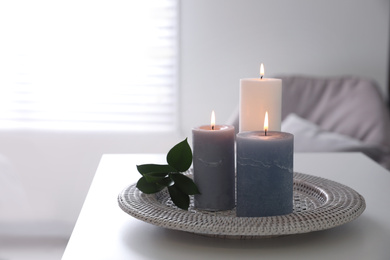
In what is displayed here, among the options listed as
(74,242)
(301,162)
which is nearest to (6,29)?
(301,162)

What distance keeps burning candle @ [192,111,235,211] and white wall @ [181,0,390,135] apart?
83.1 inches

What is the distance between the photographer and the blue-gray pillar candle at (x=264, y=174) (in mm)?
822

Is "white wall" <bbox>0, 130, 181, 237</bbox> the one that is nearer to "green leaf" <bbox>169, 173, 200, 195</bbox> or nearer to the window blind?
the window blind

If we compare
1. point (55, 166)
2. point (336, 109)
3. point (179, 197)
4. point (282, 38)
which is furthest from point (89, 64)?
point (179, 197)

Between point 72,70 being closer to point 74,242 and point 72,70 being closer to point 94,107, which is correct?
point 94,107

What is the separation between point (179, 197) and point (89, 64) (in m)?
2.28

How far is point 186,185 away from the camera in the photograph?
0.89 m

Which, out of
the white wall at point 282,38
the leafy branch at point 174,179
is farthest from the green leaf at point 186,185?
the white wall at point 282,38

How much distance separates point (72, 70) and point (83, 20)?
0.88 ft

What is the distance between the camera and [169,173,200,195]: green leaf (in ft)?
2.93

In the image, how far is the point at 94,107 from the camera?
3.09 m

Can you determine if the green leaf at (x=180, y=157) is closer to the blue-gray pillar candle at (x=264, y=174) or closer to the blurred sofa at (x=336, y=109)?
the blue-gray pillar candle at (x=264, y=174)

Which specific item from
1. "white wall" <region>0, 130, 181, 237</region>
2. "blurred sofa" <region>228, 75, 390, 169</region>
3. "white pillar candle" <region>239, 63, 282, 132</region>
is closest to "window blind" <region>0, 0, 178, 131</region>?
"white wall" <region>0, 130, 181, 237</region>

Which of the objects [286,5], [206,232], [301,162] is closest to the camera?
[206,232]
